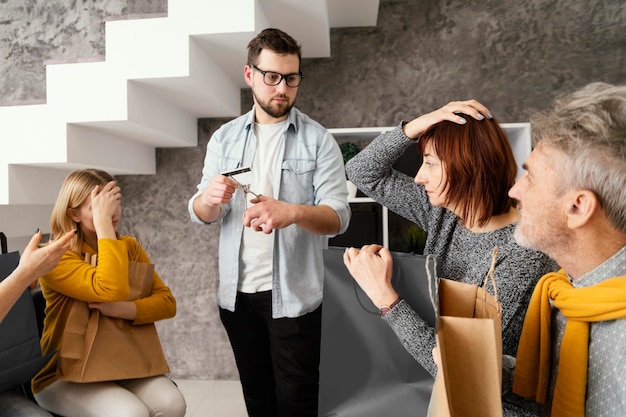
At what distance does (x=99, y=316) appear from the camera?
1482 millimetres

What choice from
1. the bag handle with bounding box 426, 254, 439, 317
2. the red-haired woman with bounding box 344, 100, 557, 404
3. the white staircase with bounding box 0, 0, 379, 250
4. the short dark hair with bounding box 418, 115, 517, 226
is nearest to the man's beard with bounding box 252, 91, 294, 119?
the white staircase with bounding box 0, 0, 379, 250

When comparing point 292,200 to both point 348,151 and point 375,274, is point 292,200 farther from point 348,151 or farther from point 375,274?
point 348,151

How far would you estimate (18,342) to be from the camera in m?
1.24

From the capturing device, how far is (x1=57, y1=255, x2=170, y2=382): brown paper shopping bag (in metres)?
1.38

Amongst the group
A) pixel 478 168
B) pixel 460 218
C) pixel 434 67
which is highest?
pixel 434 67

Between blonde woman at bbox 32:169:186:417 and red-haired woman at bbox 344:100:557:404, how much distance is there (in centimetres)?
83

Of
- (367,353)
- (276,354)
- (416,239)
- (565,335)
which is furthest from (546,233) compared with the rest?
(416,239)

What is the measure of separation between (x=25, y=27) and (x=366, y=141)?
6.33 ft

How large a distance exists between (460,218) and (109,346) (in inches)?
42.9

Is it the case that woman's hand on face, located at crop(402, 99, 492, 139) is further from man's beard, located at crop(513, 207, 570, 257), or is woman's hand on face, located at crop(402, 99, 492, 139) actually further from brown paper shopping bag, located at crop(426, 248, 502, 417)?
brown paper shopping bag, located at crop(426, 248, 502, 417)

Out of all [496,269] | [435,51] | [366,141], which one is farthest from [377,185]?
[435,51]

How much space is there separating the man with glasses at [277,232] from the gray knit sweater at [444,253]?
0.91 ft

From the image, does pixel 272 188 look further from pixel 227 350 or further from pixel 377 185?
pixel 227 350

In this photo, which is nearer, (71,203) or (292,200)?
(71,203)
